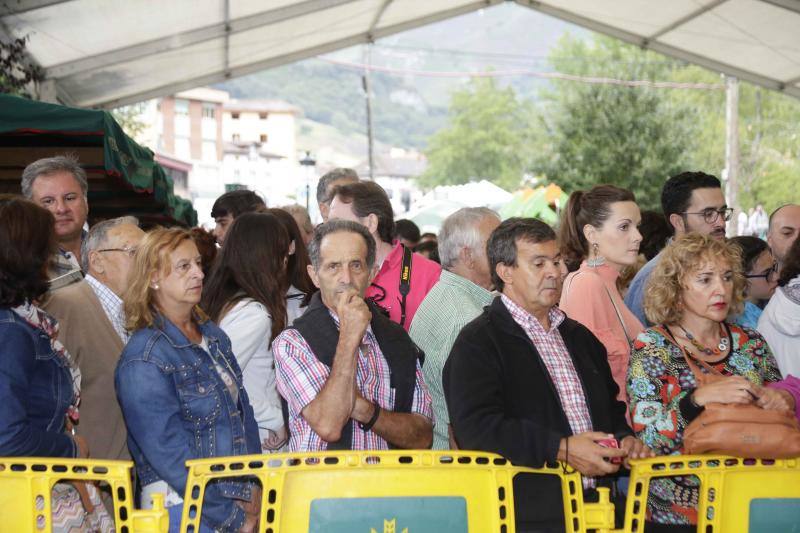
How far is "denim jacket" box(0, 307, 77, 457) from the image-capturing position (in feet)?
10.3

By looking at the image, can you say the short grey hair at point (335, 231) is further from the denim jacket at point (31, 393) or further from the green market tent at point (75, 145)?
the green market tent at point (75, 145)

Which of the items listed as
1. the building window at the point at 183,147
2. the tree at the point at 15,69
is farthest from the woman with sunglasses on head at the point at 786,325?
the building window at the point at 183,147

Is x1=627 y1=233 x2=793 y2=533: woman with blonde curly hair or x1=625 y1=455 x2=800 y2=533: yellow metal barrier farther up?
x1=627 y1=233 x2=793 y2=533: woman with blonde curly hair

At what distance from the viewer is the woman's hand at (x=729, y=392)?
3.52m

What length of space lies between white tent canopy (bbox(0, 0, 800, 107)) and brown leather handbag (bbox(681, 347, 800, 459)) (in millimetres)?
8381

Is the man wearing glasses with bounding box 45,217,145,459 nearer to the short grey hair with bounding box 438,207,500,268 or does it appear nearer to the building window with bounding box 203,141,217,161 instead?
the short grey hair with bounding box 438,207,500,268

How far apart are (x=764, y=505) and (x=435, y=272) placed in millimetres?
2429

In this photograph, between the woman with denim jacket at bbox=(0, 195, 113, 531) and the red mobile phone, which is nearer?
the woman with denim jacket at bbox=(0, 195, 113, 531)

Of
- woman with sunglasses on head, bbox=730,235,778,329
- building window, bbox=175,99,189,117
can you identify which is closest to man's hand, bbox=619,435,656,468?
woman with sunglasses on head, bbox=730,235,778,329

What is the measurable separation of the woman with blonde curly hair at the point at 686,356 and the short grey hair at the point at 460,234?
1.02 metres

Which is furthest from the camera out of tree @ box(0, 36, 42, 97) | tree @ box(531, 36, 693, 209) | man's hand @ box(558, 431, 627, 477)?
tree @ box(531, 36, 693, 209)

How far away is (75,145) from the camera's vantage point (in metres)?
A: 6.85

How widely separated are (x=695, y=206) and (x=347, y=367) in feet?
10.4

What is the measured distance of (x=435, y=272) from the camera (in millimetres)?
5285
